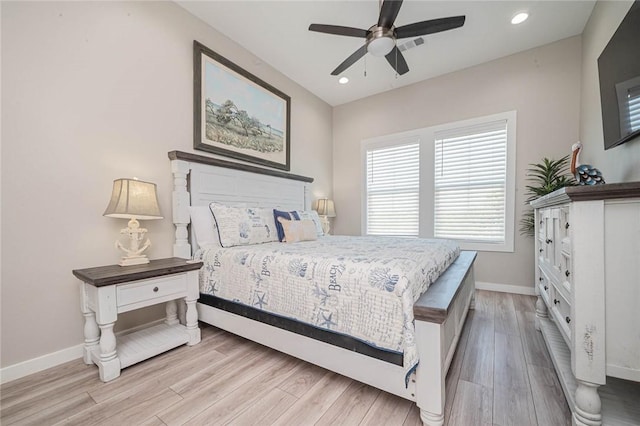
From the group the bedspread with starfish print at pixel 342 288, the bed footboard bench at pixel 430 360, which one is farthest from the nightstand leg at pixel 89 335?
the bed footboard bench at pixel 430 360

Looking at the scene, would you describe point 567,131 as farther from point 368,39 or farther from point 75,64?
point 75,64

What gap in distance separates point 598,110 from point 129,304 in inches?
168

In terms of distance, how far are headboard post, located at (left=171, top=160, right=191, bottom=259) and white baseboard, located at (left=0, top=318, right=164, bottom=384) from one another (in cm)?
93

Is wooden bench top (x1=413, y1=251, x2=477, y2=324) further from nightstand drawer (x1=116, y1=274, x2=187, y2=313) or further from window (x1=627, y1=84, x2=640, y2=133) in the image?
nightstand drawer (x1=116, y1=274, x2=187, y2=313)

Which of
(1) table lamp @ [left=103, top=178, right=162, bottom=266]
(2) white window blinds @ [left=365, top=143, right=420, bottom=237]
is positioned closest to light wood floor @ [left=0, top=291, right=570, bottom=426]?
(1) table lamp @ [left=103, top=178, right=162, bottom=266]

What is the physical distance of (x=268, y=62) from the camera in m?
3.43

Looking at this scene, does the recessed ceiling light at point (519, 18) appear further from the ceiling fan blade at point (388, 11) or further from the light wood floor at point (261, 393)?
the light wood floor at point (261, 393)

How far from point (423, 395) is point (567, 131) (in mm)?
3597

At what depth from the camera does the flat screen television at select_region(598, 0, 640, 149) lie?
4.91 feet

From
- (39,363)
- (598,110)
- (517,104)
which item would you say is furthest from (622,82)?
(39,363)

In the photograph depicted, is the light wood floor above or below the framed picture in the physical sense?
below

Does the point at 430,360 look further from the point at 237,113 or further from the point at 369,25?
the point at 369,25

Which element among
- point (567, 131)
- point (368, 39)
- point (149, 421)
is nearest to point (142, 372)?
point (149, 421)

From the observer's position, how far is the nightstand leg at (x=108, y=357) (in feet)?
5.03
